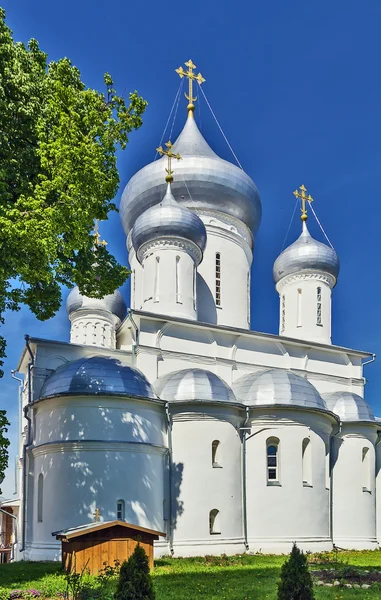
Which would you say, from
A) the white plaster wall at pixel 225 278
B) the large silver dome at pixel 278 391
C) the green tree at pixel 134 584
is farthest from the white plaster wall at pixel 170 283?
the green tree at pixel 134 584

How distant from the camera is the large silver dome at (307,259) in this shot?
24.2m

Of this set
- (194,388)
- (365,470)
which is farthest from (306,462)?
(194,388)

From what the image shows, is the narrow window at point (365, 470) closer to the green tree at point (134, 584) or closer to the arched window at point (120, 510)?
the arched window at point (120, 510)

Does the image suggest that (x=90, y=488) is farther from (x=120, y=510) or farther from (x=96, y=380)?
(x=96, y=380)

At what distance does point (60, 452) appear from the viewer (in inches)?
633

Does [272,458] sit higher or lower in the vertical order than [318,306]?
lower

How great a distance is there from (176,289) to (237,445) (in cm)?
547

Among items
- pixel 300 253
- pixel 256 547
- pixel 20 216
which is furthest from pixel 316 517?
pixel 20 216

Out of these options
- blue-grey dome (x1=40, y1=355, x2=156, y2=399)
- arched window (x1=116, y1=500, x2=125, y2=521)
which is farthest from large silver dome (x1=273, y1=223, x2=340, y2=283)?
arched window (x1=116, y1=500, x2=125, y2=521)

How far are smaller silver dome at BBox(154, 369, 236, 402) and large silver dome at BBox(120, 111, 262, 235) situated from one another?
7.75 metres

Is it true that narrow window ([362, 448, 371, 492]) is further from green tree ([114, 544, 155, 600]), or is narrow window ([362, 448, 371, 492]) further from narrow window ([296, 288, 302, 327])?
green tree ([114, 544, 155, 600])

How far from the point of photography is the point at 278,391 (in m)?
18.5

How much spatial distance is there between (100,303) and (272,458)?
10.1 metres

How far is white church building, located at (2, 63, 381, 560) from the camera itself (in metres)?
16.2
